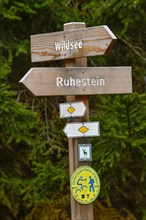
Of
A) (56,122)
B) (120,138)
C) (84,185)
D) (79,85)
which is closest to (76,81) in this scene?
(79,85)

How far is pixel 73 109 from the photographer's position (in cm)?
522

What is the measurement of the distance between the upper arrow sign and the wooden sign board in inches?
5.3

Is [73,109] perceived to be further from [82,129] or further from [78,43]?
[78,43]

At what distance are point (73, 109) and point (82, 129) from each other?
6.7 inches

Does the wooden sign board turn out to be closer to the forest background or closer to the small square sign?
the small square sign

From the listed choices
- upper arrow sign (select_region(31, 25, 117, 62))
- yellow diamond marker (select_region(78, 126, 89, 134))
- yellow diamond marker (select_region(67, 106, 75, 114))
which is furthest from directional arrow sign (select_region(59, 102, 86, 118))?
upper arrow sign (select_region(31, 25, 117, 62))

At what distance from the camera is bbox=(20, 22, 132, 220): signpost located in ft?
16.9

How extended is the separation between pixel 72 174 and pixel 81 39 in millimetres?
1042

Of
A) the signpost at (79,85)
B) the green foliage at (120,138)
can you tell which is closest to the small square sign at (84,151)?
the signpost at (79,85)

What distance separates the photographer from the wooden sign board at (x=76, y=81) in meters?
5.13

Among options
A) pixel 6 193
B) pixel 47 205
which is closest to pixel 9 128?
A: pixel 6 193

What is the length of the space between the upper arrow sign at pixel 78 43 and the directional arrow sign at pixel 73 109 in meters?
0.37

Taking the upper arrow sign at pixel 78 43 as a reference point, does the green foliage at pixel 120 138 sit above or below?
below

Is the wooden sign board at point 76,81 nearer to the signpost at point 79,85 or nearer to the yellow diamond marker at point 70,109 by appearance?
the signpost at point 79,85
